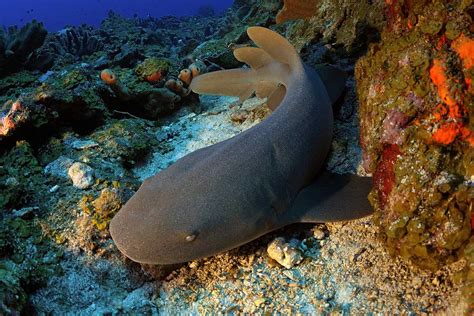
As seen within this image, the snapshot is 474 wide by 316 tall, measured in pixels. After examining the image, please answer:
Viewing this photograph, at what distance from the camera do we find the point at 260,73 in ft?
15.0

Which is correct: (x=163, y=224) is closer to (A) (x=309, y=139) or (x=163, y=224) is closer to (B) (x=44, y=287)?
(B) (x=44, y=287)

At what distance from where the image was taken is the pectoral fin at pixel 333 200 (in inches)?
121

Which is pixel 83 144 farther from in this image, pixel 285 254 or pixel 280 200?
pixel 285 254

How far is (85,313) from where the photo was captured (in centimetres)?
279

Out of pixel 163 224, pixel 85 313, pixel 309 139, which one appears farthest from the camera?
pixel 309 139

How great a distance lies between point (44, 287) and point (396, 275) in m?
2.51

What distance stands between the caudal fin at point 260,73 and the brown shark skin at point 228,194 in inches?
30.9

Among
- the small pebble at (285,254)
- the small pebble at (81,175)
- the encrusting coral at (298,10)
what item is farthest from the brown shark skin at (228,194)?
the encrusting coral at (298,10)

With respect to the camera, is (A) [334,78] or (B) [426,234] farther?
(A) [334,78]

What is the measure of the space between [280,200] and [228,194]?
483 millimetres

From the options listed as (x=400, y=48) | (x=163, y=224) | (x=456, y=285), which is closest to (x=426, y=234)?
(x=456, y=285)

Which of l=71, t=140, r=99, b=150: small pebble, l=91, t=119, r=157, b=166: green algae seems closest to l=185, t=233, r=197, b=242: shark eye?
l=91, t=119, r=157, b=166: green algae

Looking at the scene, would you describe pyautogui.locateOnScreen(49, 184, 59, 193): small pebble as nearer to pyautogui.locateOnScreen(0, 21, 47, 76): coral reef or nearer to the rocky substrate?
the rocky substrate

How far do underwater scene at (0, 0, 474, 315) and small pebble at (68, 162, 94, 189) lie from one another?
0.02m
